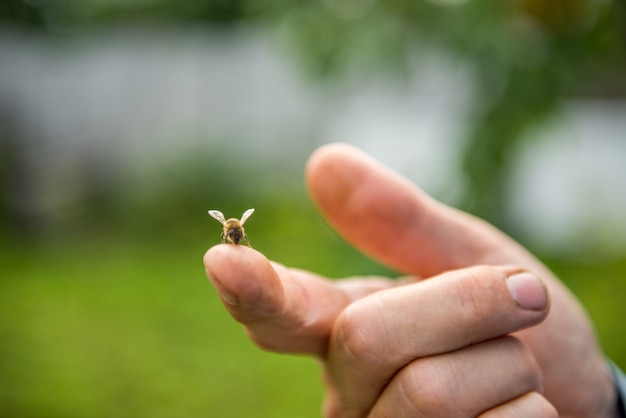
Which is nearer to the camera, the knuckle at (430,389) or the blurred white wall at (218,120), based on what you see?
the knuckle at (430,389)

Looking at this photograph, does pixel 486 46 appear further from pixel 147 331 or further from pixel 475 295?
pixel 147 331

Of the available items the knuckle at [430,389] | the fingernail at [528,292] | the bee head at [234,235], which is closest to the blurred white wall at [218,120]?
the fingernail at [528,292]

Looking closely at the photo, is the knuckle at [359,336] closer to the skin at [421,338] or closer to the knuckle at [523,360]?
the skin at [421,338]

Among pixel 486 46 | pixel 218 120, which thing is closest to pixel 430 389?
pixel 486 46

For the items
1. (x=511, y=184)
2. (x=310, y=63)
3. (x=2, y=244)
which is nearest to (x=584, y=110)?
(x=511, y=184)

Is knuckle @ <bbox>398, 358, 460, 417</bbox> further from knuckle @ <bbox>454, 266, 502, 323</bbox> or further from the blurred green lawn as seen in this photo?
the blurred green lawn

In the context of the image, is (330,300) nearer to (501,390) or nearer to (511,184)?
(501,390)
